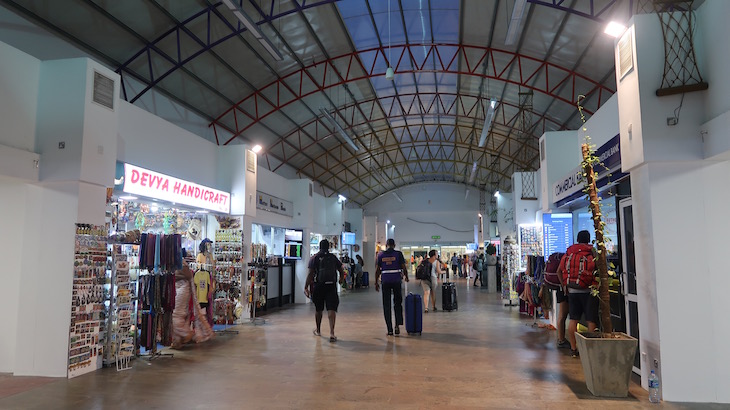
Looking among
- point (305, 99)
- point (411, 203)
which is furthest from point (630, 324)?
point (411, 203)

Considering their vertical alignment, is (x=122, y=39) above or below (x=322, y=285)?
above

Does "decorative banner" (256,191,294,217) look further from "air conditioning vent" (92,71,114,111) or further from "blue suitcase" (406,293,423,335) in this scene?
"air conditioning vent" (92,71,114,111)

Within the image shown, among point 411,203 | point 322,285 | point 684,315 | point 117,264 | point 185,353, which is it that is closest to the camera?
point 684,315

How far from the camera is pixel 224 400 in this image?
4078 millimetres

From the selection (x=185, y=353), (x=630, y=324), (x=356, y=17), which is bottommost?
(x=185, y=353)

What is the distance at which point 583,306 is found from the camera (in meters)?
5.61

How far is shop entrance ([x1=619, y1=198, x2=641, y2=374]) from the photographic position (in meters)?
4.84

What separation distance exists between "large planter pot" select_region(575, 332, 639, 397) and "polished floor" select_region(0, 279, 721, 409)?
0.11 metres

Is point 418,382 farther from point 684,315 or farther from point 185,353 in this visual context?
point 185,353

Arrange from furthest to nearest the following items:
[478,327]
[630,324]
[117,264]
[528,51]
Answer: [528,51]
[478,327]
[117,264]
[630,324]

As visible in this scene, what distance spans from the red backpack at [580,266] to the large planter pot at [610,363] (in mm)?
1360

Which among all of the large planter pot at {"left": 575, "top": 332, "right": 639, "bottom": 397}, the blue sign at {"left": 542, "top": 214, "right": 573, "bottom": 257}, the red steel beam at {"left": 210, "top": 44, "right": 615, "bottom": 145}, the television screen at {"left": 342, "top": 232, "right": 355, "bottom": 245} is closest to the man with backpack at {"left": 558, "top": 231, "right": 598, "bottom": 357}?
the large planter pot at {"left": 575, "top": 332, "right": 639, "bottom": 397}

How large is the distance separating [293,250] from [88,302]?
310 inches

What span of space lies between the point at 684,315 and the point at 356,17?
9920mm
